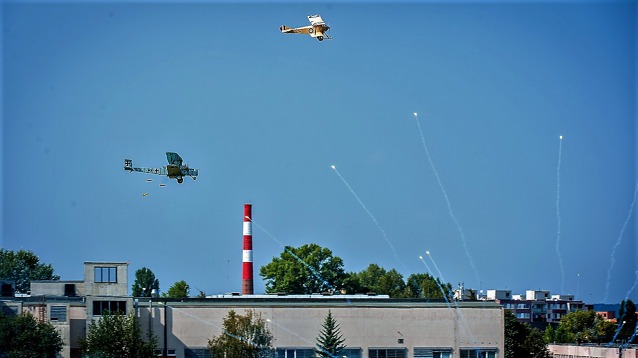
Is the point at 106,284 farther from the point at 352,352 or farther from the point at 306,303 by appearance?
the point at 352,352

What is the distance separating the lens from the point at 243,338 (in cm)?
9106

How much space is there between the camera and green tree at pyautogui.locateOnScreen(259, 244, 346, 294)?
164375mm

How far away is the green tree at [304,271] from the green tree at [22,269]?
38.7m

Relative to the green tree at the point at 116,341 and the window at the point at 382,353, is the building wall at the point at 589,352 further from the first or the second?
the green tree at the point at 116,341

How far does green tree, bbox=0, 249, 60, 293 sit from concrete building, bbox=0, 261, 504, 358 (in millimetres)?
91189

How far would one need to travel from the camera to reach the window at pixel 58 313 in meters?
95.6

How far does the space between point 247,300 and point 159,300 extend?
22.9ft

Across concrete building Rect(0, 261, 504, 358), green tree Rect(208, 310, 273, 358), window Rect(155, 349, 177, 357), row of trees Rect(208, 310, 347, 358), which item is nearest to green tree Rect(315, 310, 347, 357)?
row of trees Rect(208, 310, 347, 358)

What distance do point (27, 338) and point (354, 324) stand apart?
80.2ft


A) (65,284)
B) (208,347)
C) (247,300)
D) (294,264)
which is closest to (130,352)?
(208,347)

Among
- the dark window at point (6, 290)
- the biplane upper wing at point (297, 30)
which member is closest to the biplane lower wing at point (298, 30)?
the biplane upper wing at point (297, 30)

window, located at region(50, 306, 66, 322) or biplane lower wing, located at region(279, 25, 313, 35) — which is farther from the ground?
biplane lower wing, located at region(279, 25, 313, 35)

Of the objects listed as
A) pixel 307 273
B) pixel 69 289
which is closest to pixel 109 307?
pixel 69 289

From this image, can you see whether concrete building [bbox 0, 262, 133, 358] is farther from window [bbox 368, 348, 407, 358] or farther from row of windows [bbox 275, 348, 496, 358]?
window [bbox 368, 348, 407, 358]
